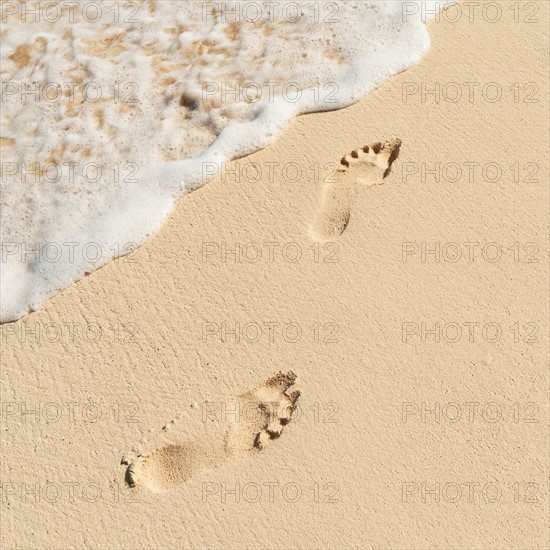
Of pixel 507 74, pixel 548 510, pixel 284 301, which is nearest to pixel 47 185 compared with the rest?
pixel 284 301

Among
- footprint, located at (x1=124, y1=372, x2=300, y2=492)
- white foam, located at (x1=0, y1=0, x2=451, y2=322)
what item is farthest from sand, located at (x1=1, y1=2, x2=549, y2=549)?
white foam, located at (x1=0, y1=0, x2=451, y2=322)

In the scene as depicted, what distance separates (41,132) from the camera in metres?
3.27

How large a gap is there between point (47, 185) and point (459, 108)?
2119 millimetres

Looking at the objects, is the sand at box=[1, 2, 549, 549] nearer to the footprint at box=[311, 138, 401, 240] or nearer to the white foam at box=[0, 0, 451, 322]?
the footprint at box=[311, 138, 401, 240]

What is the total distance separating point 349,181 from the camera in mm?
2896

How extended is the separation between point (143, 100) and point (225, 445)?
1911 mm

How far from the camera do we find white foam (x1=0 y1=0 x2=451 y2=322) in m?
2.92

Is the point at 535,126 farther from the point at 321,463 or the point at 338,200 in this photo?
the point at 321,463

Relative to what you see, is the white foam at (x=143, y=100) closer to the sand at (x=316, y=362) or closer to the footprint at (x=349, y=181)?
the sand at (x=316, y=362)

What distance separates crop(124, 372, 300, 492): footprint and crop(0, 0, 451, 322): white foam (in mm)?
894

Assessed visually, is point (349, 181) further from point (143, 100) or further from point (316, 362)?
point (143, 100)

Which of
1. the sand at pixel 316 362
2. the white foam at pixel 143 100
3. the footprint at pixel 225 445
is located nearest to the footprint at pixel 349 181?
the sand at pixel 316 362

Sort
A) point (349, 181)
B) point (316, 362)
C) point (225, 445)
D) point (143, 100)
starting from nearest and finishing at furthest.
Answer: point (225, 445) → point (316, 362) → point (349, 181) → point (143, 100)

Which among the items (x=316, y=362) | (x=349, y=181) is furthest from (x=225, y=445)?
(x=349, y=181)
